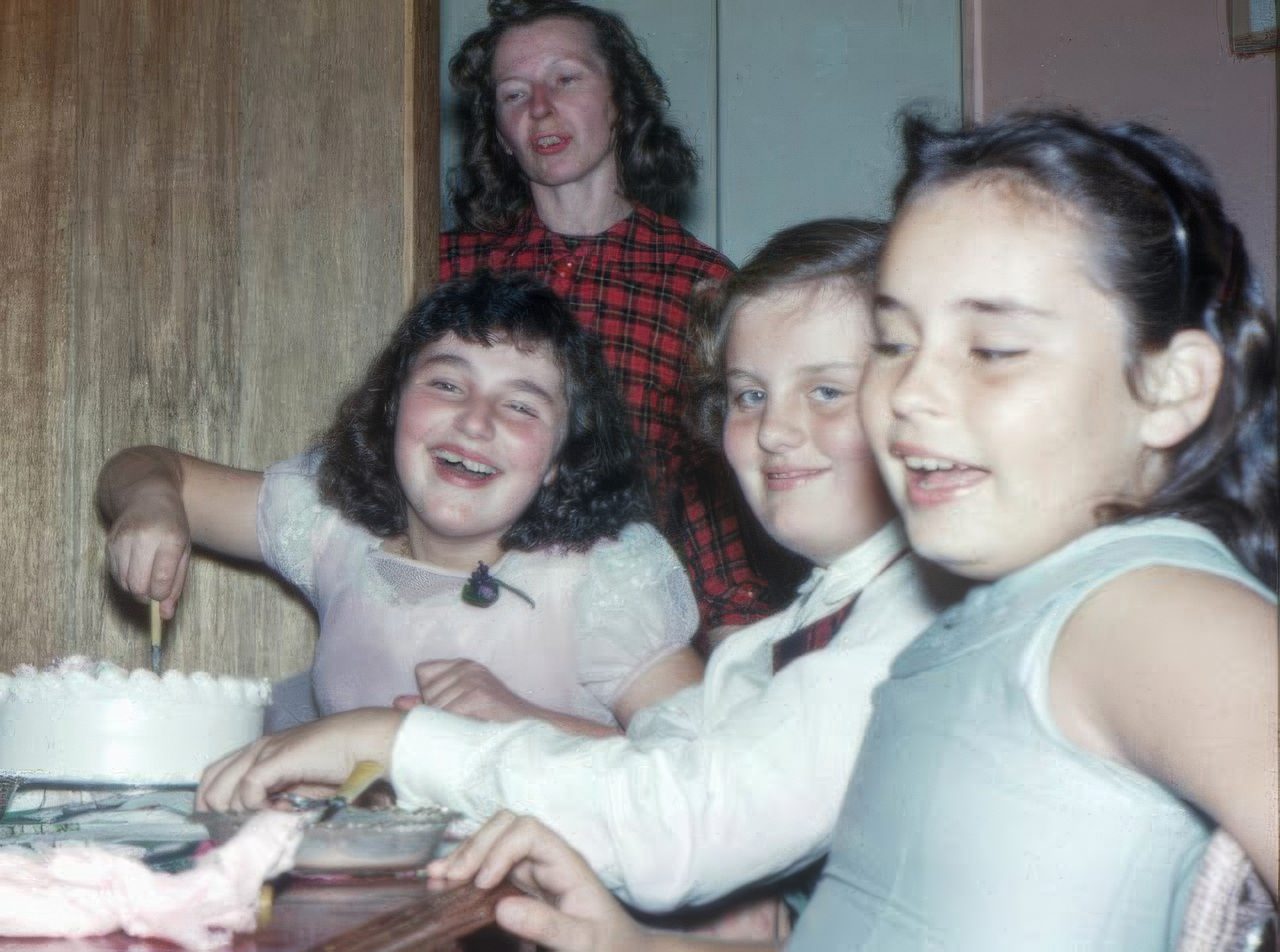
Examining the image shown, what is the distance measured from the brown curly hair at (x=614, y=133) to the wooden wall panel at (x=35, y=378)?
0.65 meters

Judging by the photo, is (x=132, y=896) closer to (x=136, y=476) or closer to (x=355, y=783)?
(x=355, y=783)

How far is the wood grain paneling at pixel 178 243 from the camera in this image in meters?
2.11

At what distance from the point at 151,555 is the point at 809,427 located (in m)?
0.71

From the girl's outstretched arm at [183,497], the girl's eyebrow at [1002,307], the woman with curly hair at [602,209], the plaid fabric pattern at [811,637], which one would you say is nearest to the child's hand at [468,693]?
the plaid fabric pattern at [811,637]

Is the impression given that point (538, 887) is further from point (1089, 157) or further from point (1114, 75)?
point (1114, 75)

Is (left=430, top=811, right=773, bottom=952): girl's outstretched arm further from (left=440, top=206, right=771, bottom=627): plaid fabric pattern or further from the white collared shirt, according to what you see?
(left=440, top=206, right=771, bottom=627): plaid fabric pattern

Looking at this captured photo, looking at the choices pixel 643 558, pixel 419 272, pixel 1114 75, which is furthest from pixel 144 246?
pixel 1114 75

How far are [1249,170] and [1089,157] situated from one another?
1.68m

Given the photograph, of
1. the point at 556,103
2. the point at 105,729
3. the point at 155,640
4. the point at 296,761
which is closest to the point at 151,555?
the point at 155,640

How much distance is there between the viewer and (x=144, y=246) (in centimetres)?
212

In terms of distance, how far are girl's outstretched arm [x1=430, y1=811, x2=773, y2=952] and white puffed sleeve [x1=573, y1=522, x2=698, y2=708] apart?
65cm

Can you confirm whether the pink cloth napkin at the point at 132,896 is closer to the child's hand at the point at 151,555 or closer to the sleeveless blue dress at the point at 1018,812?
the sleeveless blue dress at the point at 1018,812

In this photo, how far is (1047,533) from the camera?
87 cm

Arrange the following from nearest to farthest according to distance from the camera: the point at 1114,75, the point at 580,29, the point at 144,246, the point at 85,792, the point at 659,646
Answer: the point at 85,792, the point at 659,646, the point at 144,246, the point at 580,29, the point at 1114,75
